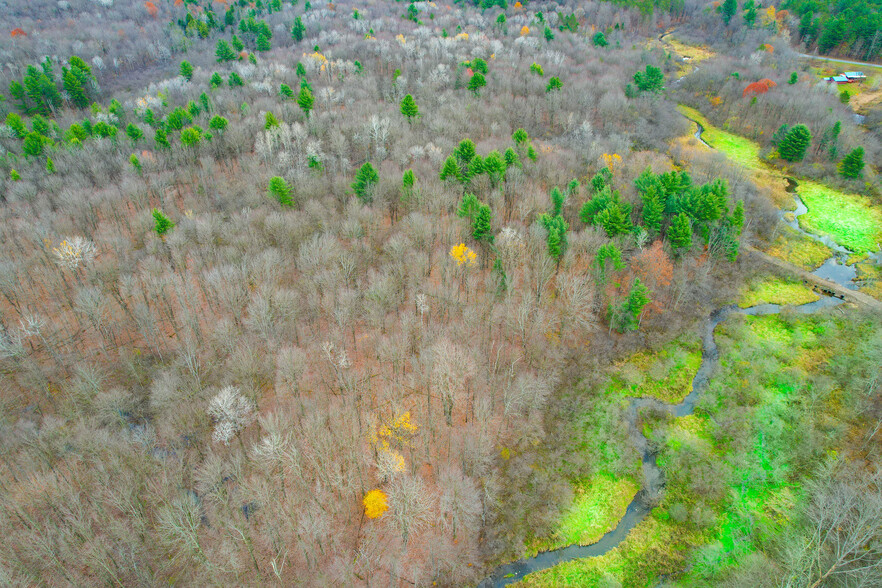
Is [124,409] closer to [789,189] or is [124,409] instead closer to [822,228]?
[822,228]

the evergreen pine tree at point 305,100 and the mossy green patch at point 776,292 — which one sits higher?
the evergreen pine tree at point 305,100

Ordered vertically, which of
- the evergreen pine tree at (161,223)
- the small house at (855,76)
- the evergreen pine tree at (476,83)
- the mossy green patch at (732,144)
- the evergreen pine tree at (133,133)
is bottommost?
the mossy green patch at (732,144)

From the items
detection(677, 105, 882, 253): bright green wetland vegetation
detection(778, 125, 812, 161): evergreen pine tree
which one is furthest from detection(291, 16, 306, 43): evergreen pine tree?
detection(778, 125, 812, 161): evergreen pine tree

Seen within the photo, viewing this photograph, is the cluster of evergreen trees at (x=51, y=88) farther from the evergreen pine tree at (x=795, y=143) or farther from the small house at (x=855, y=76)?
the small house at (x=855, y=76)

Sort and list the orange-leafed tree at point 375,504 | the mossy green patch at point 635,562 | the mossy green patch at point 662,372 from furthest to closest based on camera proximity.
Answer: the mossy green patch at point 662,372 → the orange-leafed tree at point 375,504 → the mossy green patch at point 635,562

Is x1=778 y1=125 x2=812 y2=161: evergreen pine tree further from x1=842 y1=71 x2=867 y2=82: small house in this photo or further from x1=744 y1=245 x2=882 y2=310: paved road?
x1=842 y1=71 x2=867 y2=82: small house

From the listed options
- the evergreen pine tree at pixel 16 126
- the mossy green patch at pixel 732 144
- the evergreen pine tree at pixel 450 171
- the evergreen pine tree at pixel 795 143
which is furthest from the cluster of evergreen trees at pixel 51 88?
the evergreen pine tree at pixel 795 143
